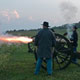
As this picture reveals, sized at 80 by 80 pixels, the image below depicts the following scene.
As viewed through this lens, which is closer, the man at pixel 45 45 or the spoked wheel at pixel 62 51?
the man at pixel 45 45

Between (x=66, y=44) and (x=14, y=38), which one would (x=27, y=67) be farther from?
(x=14, y=38)

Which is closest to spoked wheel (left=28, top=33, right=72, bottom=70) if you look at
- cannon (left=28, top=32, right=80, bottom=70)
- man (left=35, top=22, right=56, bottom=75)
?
cannon (left=28, top=32, right=80, bottom=70)

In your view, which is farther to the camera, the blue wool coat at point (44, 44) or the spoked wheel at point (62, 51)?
the spoked wheel at point (62, 51)

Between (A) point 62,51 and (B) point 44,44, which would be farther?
(A) point 62,51

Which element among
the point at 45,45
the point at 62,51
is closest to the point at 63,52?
the point at 62,51

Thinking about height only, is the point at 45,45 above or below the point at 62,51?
above

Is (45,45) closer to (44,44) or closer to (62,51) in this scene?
(44,44)

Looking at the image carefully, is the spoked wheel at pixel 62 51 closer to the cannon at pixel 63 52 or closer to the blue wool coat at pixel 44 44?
the cannon at pixel 63 52

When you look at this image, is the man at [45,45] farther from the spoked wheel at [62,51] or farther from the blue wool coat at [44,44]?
the spoked wheel at [62,51]

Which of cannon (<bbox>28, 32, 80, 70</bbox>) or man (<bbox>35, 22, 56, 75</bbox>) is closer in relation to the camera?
man (<bbox>35, 22, 56, 75</bbox>)

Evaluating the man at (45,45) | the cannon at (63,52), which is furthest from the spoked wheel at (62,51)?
the man at (45,45)

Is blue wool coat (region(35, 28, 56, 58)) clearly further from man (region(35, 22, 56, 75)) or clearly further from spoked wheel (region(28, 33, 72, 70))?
spoked wheel (region(28, 33, 72, 70))

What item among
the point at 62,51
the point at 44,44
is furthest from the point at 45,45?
the point at 62,51

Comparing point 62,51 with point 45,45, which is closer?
point 45,45
